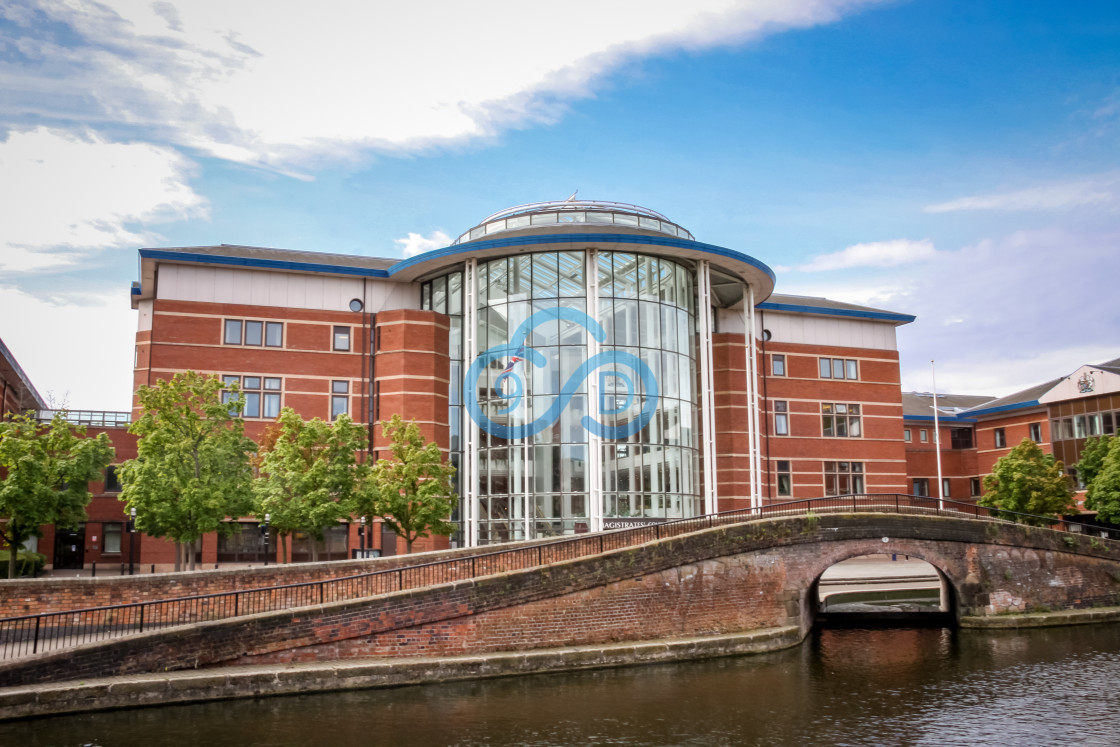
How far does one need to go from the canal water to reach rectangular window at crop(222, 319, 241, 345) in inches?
883

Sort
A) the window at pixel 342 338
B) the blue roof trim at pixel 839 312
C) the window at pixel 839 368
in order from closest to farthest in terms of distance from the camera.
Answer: the window at pixel 342 338, the blue roof trim at pixel 839 312, the window at pixel 839 368

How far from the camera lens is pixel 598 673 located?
827 inches

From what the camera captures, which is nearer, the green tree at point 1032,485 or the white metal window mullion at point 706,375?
the white metal window mullion at point 706,375

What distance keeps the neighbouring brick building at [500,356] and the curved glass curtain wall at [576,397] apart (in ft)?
0.22

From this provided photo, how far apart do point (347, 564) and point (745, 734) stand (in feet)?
36.5

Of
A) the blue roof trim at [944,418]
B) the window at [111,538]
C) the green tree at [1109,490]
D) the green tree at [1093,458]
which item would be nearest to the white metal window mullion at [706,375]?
the green tree at [1109,490]

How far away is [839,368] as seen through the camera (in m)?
48.0

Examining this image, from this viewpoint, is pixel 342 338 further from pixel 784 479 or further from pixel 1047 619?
pixel 1047 619

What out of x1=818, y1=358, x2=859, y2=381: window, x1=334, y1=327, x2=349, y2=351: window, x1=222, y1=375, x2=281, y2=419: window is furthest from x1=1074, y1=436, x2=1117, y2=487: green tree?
x1=222, y1=375, x2=281, y2=419: window

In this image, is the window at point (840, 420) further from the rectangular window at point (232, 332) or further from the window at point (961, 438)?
the rectangular window at point (232, 332)

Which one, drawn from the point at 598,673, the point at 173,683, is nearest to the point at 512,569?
the point at 598,673

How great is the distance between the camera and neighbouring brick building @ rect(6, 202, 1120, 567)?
35406 millimetres

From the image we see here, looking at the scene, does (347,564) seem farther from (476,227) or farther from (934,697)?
(476,227)

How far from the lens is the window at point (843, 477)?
1850 inches
